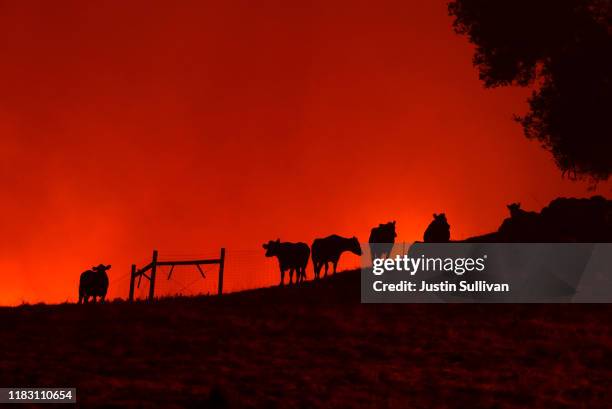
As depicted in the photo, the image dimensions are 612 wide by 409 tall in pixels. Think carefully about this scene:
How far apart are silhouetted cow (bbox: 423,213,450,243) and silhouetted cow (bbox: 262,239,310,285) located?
20.7 feet

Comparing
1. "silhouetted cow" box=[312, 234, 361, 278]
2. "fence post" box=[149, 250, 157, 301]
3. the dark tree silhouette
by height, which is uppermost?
the dark tree silhouette

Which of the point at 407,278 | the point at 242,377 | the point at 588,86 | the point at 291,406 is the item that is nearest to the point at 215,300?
the point at 407,278

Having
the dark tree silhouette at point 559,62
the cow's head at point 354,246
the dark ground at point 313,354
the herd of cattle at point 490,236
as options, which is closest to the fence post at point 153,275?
the herd of cattle at point 490,236

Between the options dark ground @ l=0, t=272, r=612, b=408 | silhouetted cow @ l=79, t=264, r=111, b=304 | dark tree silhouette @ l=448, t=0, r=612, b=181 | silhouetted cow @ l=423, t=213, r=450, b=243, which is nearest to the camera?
dark ground @ l=0, t=272, r=612, b=408

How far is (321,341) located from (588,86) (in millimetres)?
18589

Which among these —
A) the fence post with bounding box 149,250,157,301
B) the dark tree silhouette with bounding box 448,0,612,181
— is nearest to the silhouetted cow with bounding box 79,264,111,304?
the fence post with bounding box 149,250,157,301

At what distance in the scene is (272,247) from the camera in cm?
4147

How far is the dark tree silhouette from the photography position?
3241 cm

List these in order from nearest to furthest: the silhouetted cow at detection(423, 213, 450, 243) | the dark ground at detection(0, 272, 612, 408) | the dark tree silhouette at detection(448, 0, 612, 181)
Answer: the dark ground at detection(0, 272, 612, 408) < the dark tree silhouette at detection(448, 0, 612, 181) < the silhouetted cow at detection(423, 213, 450, 243)

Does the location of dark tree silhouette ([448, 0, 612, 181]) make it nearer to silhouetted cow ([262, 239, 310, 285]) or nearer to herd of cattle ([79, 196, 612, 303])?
herd of cattle ([79, 196, 612, 303])

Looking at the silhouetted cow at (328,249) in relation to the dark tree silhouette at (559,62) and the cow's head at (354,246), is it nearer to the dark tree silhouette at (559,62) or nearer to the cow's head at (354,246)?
the cow's head at (354,246)

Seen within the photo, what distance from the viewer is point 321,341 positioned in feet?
68.3

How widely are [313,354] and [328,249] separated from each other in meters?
22.2

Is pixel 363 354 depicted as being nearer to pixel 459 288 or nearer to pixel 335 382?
pixel 335 382
